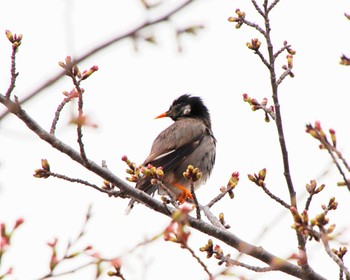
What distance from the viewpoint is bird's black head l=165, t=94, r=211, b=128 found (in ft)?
33.1

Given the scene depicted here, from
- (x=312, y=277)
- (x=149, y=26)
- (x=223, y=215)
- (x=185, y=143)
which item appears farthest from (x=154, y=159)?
(x=149, y=26)

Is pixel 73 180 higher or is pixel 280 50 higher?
pixel 280 50

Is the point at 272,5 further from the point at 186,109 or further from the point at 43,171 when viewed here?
the point at 186,109

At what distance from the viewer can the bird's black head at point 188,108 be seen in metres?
10.1

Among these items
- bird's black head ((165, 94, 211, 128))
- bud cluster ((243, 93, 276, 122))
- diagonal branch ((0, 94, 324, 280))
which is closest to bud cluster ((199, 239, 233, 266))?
diagonal branch ((0, 94, 324, 280))

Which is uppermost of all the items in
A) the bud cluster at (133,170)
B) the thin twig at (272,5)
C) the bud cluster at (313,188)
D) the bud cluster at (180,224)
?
the thin twig at (272,5)

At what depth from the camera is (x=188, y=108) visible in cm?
1025

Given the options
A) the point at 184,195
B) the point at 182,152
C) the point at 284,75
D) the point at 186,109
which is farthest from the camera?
the point at 186,109

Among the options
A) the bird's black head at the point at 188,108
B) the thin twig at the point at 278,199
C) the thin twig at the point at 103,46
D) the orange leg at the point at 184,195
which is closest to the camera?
the thin twig at the point at 103,46

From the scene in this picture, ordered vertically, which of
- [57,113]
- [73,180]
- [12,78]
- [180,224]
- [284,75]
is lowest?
[180,224]

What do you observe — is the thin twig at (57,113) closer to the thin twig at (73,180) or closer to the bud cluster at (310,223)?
the thin twig at (73,180)

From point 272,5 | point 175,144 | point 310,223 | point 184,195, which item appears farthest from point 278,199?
point 175,144

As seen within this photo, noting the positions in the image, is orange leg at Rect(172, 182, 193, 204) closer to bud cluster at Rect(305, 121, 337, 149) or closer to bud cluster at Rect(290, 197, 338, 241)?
bud cluster at Rect(290, 197, 338, 241)

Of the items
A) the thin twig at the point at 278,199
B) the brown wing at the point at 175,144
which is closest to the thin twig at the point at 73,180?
the thin twig at the point at 278,199
